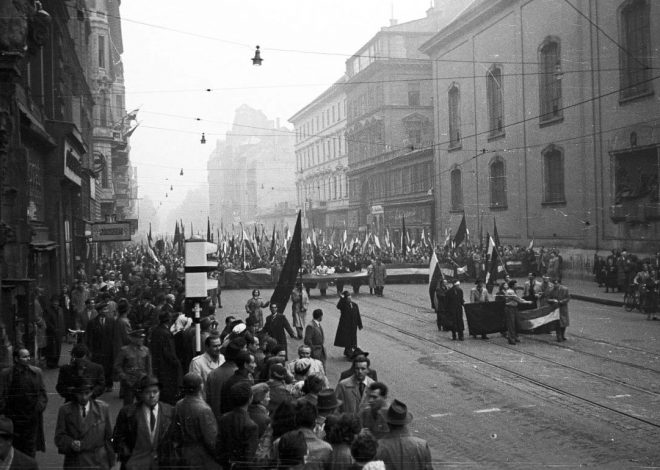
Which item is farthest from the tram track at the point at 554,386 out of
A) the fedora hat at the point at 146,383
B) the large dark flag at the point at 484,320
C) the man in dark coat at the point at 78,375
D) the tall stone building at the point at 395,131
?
the tall stone building at the point at 395,131

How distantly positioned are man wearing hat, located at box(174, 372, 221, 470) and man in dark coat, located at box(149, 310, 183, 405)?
163 inches

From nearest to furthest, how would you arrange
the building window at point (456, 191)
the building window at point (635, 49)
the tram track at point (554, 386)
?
the tram track at point (554, 386), the building window at point (635, 49), the building window at point (456, 191)

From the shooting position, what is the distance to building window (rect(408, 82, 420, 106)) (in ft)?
211

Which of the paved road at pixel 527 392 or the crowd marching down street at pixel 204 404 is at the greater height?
the crowd marching down street at pixel 204 404

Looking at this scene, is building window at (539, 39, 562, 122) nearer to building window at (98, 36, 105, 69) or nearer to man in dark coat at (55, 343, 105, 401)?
building window at (98, 36, 105, 69)

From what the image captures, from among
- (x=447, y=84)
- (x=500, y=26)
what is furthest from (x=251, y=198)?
(x=500, y=26)

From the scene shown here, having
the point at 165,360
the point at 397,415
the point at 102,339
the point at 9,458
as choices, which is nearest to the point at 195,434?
the point at 9,458

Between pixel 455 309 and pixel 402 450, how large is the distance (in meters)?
13.0

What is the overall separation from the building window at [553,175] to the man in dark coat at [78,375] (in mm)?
31765

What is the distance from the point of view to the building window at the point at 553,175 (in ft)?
121

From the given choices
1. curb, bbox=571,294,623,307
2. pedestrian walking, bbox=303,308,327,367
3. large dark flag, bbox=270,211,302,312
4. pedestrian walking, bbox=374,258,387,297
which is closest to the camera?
large dark flag, bbox=270,211,302,312

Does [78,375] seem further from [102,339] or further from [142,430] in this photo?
[102,339]

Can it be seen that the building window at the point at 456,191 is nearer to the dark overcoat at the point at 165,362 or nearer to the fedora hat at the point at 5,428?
the dark overcoat at the point at 165,362

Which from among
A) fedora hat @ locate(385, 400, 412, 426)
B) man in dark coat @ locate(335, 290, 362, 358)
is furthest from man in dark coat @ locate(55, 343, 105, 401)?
man in dark coat @ locate(335, 290, 362, 358)
